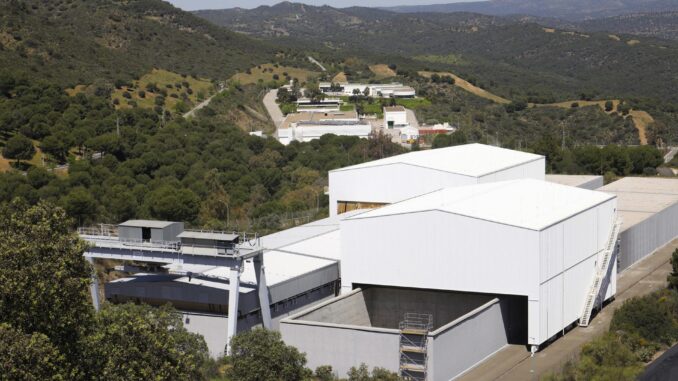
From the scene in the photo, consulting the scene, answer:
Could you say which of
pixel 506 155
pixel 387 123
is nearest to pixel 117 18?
pixel 387 123

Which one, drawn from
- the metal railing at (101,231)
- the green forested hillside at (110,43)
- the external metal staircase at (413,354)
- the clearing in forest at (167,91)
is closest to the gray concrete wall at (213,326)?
the metal railing at (101,231)

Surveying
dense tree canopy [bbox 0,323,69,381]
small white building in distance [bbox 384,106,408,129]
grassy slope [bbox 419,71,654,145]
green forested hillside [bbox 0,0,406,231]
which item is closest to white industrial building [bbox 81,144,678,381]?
dense tree canopy [bbox 0,323,69,381]

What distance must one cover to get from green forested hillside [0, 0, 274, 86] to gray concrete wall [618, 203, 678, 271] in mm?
48569

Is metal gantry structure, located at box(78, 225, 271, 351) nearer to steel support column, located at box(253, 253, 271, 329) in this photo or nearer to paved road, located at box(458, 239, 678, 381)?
steel support column, located at box(253, 253, 271, 329)

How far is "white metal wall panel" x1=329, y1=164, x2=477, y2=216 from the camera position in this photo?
46.2 meters

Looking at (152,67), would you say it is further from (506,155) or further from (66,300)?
(66,300)

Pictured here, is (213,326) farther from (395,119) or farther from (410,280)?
(395,119)

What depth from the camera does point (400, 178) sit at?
4681cm

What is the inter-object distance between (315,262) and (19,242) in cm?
1773

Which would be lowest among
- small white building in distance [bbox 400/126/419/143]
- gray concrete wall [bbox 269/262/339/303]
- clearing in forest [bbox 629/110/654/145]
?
clearing in forest [bbox 629/110/654/145]

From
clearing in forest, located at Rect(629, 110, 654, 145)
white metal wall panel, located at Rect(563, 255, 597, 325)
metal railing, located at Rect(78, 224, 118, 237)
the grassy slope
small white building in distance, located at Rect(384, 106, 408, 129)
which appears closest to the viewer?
white metal wall panel, located at Rect(563, 255, 597, 325)

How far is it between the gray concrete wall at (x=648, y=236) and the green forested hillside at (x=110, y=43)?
48.6m

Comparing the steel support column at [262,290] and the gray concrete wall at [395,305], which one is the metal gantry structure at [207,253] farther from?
the gray concrete wall at [395,305]

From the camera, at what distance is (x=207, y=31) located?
148 metres
